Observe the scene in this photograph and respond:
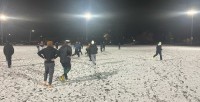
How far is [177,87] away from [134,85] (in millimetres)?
1958

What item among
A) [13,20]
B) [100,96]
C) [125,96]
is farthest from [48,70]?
[13,20]

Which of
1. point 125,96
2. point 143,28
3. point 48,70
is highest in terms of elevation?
point 143,28

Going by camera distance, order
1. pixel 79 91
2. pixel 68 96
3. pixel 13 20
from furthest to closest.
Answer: pixel 13 20, pixel 79 91, pixel 68 96

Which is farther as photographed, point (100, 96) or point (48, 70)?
point (48, 70)

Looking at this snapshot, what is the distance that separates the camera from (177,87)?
1291 cm

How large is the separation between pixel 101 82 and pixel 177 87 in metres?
3.65

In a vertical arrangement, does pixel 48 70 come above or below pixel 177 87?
above

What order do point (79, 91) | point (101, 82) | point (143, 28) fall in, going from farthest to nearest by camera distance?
1. point (143, 28)
2. point (101, 82)
3. point (79, 91)

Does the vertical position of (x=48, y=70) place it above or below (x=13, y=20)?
below

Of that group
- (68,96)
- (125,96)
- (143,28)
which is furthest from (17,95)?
(143,28)

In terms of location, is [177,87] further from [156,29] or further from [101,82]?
[156,29]

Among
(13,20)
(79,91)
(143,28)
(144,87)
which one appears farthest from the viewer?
(13,20)

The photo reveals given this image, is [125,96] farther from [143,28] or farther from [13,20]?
[13,20]

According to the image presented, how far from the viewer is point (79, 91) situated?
11.8m
